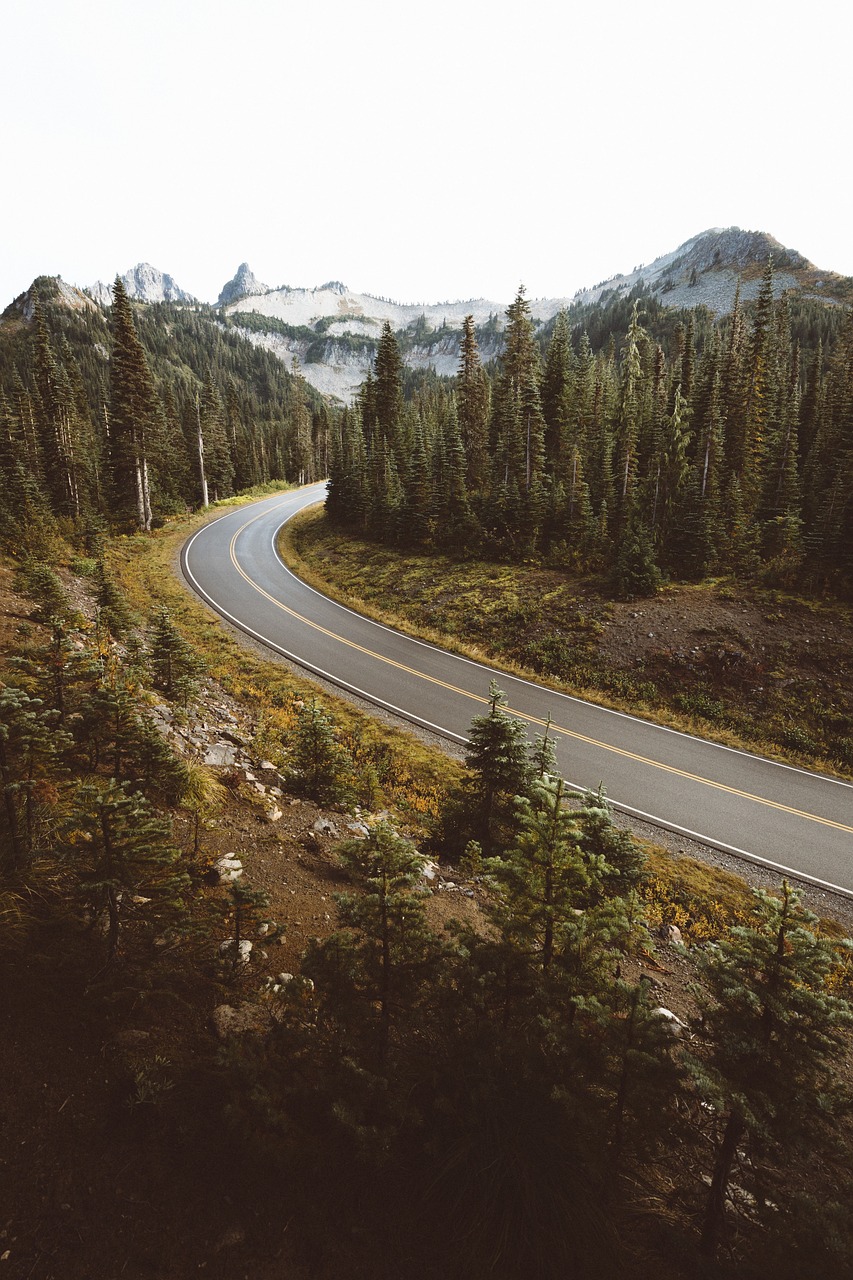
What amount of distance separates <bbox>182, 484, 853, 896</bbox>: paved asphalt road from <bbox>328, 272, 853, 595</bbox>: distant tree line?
11495mm

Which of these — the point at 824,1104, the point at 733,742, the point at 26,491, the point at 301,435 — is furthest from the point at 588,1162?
the point at 301,435

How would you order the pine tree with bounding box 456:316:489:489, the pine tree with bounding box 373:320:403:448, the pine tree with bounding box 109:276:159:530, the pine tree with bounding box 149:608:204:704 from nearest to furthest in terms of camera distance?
the pine tree with bounding box 149:608:204:704 → the pine tree with bounding box 109:276:159:530 → the pine tree with bounding box 456:316:489:489 → the pine tree with bounding box 373:320:403:448

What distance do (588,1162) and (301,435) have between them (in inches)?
3918

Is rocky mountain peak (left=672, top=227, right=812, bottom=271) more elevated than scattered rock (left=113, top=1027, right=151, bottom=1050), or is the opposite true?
rocky mountain peak (left=672, top=227, right=812, bottom=271)

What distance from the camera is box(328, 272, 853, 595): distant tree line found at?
31.0 metres

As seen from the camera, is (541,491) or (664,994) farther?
(541,491)

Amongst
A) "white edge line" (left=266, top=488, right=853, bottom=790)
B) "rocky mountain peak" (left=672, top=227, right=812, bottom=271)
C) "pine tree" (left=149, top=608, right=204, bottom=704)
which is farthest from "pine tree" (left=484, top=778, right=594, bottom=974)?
"rocky mountain peak" (left=672, top=227, right=812, bottom=271)

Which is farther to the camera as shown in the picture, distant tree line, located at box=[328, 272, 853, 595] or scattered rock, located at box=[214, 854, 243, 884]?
distant tree line, located at box=[328, 272, 853, 595]

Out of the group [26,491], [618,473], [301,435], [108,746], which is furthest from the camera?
[301,435]

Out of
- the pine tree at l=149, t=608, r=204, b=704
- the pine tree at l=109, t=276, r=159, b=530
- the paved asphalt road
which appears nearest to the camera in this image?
the pine tree at l=149, t=608, r=204, b=704

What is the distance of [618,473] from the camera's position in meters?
39.6

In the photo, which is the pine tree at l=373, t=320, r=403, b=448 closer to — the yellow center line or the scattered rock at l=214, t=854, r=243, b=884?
the yellow center line

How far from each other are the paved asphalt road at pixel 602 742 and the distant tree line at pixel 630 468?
11495 millimetres

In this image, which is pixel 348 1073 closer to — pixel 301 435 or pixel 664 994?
pixel 664 994
